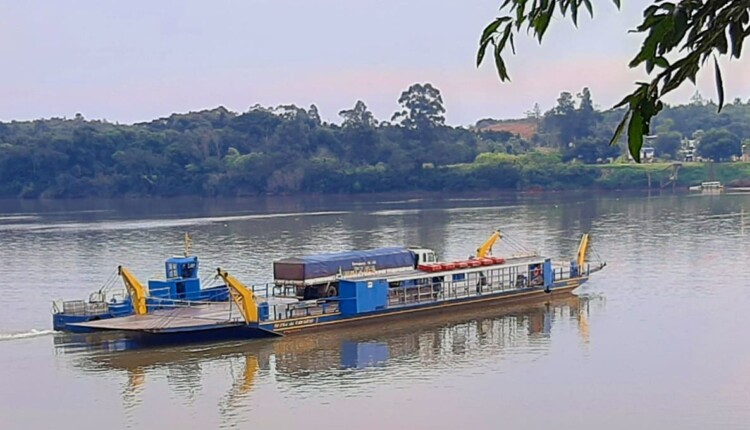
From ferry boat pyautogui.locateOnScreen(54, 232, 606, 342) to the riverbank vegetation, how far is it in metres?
53.9

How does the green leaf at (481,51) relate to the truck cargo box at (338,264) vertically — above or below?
above

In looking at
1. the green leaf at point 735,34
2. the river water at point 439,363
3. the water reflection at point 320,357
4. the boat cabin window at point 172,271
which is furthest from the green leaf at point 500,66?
the boat cabin window at point 172,271

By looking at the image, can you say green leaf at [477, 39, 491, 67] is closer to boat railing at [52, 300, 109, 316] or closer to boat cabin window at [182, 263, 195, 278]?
boat railing at [52, 300, 109, 316]

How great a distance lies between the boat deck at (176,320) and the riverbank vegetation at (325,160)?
193ft

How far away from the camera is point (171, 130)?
93812mm

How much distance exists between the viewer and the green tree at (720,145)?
86.2m

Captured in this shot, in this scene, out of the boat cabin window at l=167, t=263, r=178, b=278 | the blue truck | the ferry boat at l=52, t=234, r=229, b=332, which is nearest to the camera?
the ferry boat at l=52, t=234, r=229, b=332

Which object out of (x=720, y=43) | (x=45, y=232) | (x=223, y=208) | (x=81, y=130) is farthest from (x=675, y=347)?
(x=81, y=130)

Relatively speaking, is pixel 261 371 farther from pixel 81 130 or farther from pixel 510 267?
pixel 81 130

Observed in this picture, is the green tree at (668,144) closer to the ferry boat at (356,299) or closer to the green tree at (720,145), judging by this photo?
the green tree at (720,145)

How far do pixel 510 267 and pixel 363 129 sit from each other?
60608mm

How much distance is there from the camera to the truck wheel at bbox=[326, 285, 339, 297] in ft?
81.1

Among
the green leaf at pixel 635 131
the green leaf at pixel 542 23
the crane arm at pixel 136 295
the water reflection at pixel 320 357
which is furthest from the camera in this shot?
the crane arm at pixel 136 295

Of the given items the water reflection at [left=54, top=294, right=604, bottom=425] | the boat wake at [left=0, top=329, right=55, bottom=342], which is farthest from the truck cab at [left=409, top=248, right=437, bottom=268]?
the boat wake at [left=0, top=329, right=55, bottom=342]
